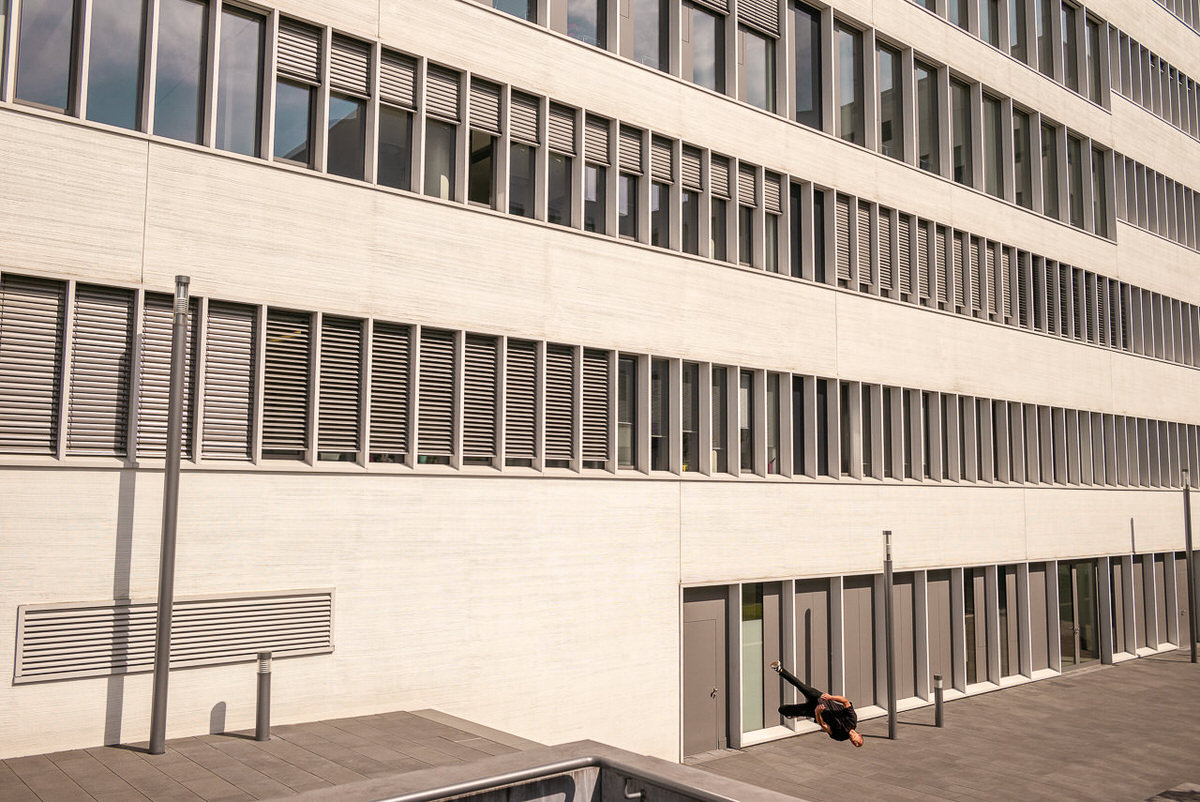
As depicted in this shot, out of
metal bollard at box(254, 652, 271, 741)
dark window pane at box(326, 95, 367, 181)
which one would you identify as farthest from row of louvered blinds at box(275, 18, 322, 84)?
metal bollard at box(254, 652, 271, 741)

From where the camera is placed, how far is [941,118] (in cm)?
2628

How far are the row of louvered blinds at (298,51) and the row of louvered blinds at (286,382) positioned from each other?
11.1 feet

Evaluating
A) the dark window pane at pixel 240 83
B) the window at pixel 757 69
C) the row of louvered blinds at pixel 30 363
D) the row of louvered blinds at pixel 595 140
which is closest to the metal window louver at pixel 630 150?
the row of louvered blinds at pixel 595 140

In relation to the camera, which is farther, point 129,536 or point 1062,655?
point 1062,655

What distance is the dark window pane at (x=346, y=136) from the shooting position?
14930 mm

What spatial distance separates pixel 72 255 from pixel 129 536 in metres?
3.41

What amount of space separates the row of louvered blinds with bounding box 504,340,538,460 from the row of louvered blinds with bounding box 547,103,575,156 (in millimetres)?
3475

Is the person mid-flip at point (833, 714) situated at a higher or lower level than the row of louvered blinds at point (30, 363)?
lower

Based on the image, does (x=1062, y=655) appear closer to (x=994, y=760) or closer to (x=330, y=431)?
(x=994, y=760)

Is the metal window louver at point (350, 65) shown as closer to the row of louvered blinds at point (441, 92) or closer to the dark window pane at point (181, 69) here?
the row of louvered blinds at point (441, 92)

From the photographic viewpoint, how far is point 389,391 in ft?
49.5

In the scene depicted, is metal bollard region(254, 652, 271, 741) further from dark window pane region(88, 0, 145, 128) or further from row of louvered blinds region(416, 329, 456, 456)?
dark window pane region(88, 0, 145, 128)

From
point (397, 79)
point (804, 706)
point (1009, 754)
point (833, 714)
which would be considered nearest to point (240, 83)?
point (397, 79)

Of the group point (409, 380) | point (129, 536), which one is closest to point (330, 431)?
point (409, 380)
